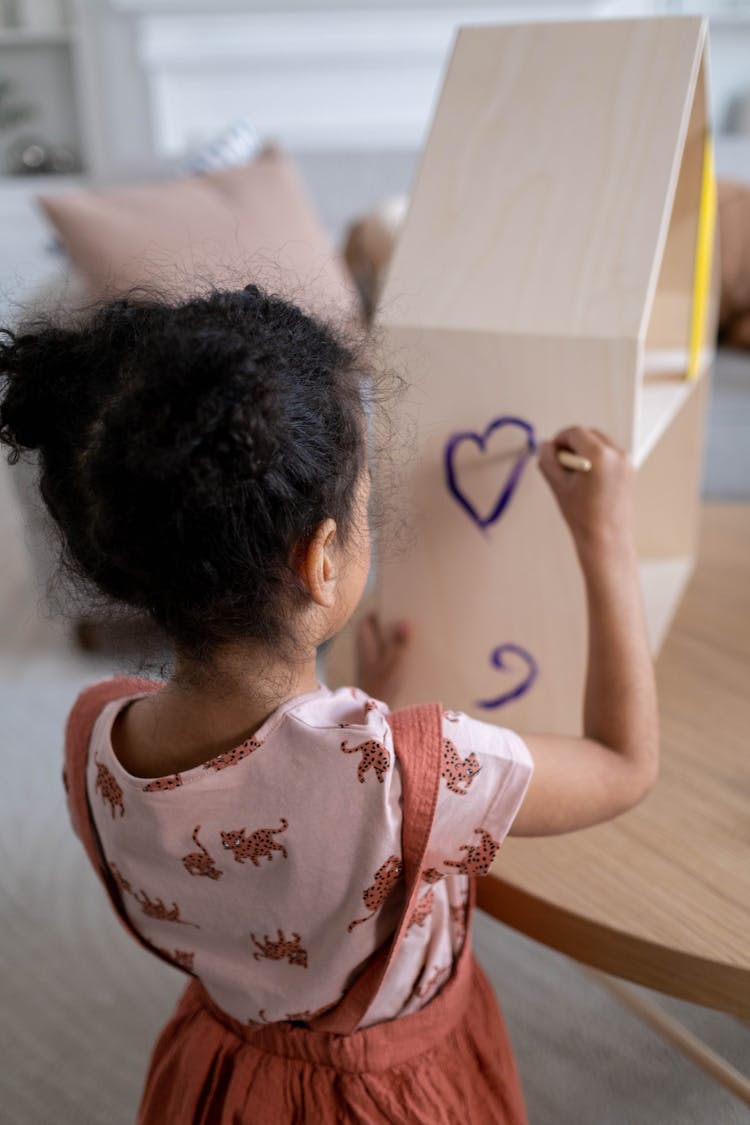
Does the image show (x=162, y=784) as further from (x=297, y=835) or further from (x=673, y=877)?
(x=673, y=877)

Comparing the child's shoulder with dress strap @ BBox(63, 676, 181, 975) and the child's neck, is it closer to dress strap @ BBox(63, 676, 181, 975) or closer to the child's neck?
the child's neck

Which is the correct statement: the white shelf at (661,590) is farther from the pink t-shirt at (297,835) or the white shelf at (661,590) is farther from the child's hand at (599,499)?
the pink t-shirt at (297,835)

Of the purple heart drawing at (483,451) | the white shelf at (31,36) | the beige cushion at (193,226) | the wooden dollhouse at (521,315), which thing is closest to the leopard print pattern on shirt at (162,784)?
the wooden dollhouse at (521,315)

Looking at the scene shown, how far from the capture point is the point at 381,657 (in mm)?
911

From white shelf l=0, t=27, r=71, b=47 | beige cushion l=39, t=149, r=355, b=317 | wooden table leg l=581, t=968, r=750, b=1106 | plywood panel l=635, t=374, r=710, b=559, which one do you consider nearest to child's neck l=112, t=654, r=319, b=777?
wooden table leg l=581, t=968, r=750, b=1106

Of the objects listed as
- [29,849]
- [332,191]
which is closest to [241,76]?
[332,191]

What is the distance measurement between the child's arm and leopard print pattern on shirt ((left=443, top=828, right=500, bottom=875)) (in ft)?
0.09

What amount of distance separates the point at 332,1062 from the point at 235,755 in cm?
25

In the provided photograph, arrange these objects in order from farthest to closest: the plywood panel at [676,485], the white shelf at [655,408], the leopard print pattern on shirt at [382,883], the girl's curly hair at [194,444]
Result: the plywood panel at [676,485]
the white shelf at [655,408]
the leopard print pattern on shirt at [382,883]
the girl's curly hair at [194,444]

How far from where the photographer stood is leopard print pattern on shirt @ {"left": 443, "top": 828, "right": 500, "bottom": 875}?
22.3 inches

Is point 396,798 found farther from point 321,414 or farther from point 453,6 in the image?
point 453,6

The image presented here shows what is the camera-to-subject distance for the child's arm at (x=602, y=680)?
59cm

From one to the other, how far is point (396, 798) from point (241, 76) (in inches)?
146

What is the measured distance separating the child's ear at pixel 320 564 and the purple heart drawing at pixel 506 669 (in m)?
0.35
